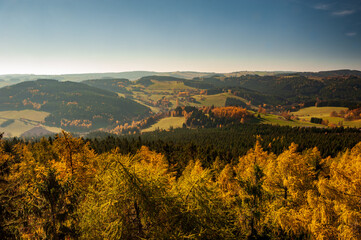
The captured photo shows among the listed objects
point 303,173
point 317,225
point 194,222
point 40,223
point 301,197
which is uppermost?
point 194,222

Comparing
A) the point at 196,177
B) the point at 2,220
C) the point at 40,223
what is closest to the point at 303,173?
the point at 196,177

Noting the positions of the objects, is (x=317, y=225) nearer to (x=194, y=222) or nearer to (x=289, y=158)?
(x=194, y=222)

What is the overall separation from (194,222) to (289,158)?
25.4 meters

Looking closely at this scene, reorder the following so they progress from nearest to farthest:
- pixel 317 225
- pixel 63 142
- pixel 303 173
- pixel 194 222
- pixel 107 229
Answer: pixel 107 229, pixel 194 222, pixel 317 225, pixel 63 142, pixel 303 173

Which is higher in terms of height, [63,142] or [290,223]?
[63,142]

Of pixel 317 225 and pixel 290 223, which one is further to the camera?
pixel 290 223

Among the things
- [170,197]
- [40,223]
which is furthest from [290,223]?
[40,223]

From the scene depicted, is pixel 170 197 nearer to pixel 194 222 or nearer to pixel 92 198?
pixel 194 222

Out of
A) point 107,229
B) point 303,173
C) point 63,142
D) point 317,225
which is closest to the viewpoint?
point 107,229

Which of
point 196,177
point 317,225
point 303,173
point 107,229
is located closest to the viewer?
point 107,229

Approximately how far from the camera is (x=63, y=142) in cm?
2273

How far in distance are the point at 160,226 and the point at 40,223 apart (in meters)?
7.88

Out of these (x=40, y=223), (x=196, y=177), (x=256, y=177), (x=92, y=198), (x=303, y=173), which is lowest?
(x=303, y=173)

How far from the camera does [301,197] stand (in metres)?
24.2
